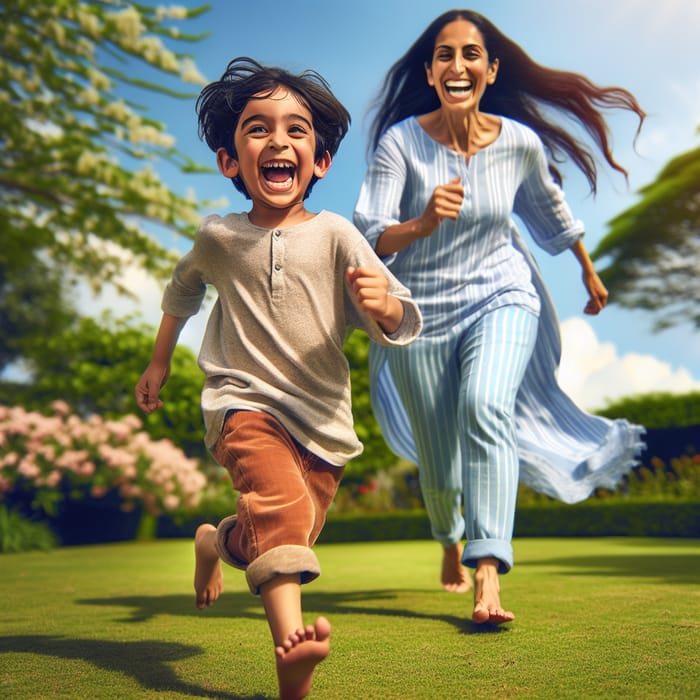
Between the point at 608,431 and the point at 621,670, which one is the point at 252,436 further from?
the point at 608,431

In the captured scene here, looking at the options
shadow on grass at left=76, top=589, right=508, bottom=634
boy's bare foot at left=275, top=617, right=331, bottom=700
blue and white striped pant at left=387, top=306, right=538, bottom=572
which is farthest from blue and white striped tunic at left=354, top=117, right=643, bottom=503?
boy's bare foot at left=275, top=617, right=331, bottom=700

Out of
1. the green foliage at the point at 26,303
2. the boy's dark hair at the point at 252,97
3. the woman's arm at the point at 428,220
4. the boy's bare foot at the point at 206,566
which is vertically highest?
the green foliage at the point at 26,303

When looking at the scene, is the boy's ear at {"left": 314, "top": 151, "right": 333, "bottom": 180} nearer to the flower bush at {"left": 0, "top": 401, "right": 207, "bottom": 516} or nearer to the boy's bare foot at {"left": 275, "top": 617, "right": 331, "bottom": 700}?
the boy's bare foot at {"left": 275, "top": 617, "right": 331, "bottom": 700}

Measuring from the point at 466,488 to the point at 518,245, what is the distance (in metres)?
1.18

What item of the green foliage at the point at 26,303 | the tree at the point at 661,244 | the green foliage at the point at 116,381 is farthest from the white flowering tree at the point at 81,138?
the tree at the point at 661,244

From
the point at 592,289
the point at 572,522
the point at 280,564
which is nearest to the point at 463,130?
the point at 592,289

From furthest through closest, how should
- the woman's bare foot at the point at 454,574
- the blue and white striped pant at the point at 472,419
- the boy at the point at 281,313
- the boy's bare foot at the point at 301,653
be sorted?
the woman's bare foot at the point at 454,574, the blue and white striped pant at the point at 472,419, the boy at the point at 281,313, the boy's bare foot at the point at 301,653

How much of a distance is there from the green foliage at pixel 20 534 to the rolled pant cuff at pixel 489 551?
8.42 metres

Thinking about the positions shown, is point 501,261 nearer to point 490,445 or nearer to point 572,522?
point 490,445

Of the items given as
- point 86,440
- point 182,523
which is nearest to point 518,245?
point 86,440

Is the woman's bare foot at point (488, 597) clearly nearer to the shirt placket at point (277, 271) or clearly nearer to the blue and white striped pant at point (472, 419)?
the blue and white striped pant at point (472, 419)

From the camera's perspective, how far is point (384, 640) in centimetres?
297

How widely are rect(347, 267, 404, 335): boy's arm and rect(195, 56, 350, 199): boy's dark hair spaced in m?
0.50

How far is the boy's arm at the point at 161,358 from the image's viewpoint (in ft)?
9.29
